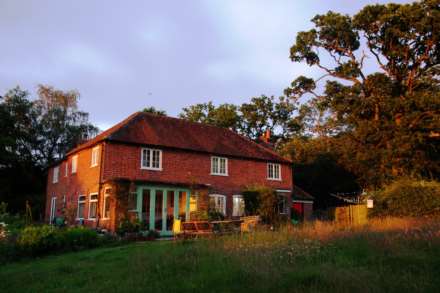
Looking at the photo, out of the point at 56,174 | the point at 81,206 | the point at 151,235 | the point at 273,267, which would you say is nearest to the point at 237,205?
the point at 151,235

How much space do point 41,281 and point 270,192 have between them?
1673 cm

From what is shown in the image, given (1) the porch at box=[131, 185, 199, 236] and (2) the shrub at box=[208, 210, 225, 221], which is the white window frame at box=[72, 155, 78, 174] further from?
(2) the shrub at box=[208, 210, 225, 221]

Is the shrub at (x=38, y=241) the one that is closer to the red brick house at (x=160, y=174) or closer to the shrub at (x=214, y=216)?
the red brick house at (x=160, y=174)

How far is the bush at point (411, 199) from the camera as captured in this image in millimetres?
20219

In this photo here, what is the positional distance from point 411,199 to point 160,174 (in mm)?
13607

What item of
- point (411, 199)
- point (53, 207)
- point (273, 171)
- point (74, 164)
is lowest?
point (53, 207)

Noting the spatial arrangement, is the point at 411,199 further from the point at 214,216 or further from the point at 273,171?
the point at 273,171

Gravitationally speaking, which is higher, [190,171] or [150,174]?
[190,171]

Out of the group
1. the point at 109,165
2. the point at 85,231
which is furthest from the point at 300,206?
the point at 85,231

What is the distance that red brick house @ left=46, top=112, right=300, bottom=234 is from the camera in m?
23.2

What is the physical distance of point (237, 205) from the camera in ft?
92.6

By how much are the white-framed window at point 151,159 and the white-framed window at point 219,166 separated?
3.96 m

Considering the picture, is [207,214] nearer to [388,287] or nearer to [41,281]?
[41,281]

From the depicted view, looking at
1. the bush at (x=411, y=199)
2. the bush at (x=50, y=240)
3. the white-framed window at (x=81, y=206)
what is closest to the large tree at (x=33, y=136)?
the white-framed window at (x=81, y=206)
